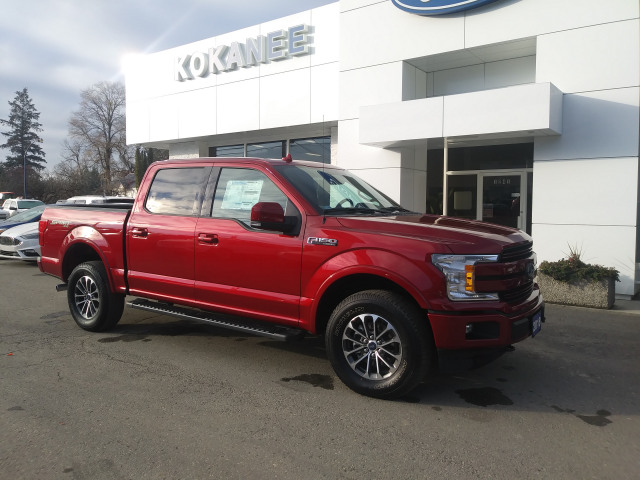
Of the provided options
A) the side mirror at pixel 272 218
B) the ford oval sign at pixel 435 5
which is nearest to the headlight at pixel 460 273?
the side mirror at pixel 272 218

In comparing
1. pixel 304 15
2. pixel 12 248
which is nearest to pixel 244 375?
pixel 12 248

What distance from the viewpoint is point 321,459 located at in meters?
3.21

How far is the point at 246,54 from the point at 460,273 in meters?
12.3

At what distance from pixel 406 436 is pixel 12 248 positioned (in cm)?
1168

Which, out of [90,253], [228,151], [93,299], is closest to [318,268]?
[93,299]

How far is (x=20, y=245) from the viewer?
12.0 m

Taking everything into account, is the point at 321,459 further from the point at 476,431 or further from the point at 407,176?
the point at 407,176

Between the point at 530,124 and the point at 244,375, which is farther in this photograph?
the point at 530,124

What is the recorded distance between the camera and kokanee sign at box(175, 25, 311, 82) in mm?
13195

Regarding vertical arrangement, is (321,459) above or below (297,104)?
below

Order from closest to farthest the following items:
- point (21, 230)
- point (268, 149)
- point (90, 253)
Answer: point (90, 253), point (21, 230), point (268, 149)

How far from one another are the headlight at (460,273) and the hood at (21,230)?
38.0ft

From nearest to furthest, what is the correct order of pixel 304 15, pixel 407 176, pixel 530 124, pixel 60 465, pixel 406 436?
Result: 1. pixel 60 465
2. pixel 406 436
3. pixel 530 124
4. pixel 407 176
5. pixel 304 15

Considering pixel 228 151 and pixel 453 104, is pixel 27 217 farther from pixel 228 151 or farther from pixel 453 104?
pixel 453 104
